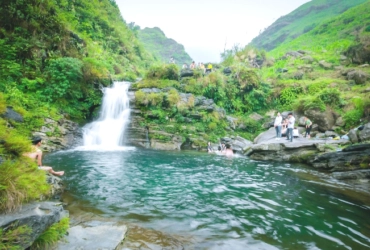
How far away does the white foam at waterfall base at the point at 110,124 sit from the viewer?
57.3 feet

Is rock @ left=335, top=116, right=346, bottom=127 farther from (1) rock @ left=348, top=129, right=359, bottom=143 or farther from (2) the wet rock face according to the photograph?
(2) the wet rock face

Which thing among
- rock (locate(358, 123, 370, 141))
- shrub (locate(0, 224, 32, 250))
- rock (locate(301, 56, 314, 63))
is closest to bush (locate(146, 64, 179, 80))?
rock (locate(358, 123, 370, 141))

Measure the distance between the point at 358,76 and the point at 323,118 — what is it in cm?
834

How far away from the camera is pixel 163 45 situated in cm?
7950

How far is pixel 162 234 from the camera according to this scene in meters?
4.47

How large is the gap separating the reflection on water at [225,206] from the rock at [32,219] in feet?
5.46

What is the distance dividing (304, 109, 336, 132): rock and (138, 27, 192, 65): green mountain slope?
6005cm

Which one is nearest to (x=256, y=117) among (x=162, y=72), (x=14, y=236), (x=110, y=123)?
(x=162, y=72)

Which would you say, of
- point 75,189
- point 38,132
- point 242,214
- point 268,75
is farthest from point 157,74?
point 242,214

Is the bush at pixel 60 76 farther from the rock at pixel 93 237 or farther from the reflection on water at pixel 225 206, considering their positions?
the rock at pixel 93 237

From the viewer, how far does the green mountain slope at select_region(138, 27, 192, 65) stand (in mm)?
75438

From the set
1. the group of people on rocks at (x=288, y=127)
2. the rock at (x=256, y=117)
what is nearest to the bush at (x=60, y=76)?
the group of people on rocks at (x=288, y=127)

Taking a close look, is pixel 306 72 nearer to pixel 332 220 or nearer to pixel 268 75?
pixel 268 75

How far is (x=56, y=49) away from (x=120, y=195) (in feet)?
57.5
